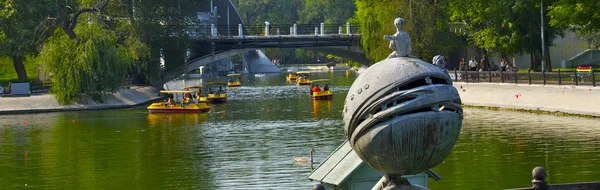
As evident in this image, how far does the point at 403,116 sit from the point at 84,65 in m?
52.2

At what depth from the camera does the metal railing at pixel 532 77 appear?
43.2 metres

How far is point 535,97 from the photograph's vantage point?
1809 inches

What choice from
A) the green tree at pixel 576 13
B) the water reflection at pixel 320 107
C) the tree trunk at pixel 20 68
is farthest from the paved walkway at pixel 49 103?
the green tree at pixel 576 13

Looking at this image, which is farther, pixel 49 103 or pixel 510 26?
pixel 49 103

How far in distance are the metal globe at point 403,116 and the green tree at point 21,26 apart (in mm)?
59769

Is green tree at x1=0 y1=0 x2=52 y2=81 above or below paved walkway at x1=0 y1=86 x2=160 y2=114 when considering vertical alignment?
above

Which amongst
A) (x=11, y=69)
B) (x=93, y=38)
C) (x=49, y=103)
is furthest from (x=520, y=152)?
(x=11, y=69)

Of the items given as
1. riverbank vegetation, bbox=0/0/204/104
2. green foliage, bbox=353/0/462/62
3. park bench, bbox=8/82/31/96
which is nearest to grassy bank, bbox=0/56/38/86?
riverbank vegetation, bbox=0/0/204/104

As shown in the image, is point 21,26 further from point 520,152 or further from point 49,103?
point 520,152

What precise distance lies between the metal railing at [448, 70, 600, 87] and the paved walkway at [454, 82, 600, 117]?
0.94 ft

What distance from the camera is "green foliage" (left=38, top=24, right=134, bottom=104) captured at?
59.2 metres

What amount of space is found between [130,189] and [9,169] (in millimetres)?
6868

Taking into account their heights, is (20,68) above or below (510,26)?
below

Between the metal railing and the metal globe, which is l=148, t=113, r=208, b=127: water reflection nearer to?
the metal railing
